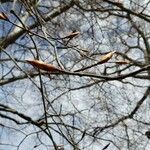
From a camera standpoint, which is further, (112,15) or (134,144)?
(112,15)

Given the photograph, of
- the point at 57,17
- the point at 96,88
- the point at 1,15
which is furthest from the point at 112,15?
the point at 1,15

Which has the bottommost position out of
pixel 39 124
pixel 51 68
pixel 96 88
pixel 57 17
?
pixel 51 68

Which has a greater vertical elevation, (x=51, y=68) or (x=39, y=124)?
(x=39, y=124)

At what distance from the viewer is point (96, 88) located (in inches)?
258

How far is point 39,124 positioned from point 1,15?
2.56m

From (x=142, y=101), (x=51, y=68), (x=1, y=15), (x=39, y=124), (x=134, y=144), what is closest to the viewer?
(x=51, y=68)

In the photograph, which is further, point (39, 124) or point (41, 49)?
point (41, 49)

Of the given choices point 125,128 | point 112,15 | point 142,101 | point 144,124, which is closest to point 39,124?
point 125,128

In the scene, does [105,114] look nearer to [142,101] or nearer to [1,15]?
[142,101]

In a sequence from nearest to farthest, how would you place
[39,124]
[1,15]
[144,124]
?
1. [1,15]
2. [39,124]
3. [144,124]

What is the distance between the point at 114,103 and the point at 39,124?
2.21 meters

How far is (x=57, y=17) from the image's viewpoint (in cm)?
704

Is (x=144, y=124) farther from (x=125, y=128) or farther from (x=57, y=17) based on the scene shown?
(x=57, y=17)

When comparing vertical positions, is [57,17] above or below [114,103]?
above
